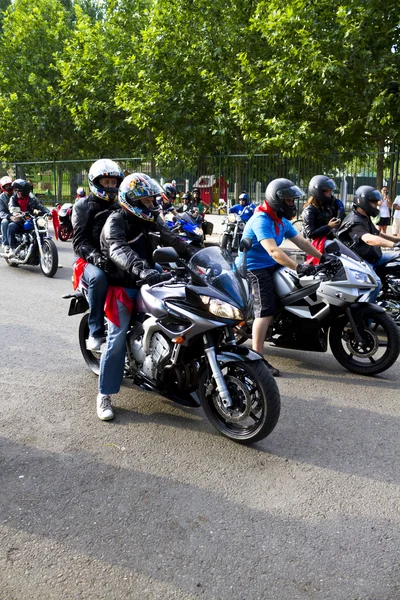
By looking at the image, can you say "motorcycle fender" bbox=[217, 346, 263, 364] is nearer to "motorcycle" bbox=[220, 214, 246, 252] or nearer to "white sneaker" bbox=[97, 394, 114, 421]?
"white sneaker" bbox=[97, 394, 114, 421]

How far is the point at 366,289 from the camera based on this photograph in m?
5.54

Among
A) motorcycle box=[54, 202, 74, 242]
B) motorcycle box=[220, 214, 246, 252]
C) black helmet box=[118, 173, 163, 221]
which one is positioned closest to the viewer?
black helmet box=[118, 173, 163, 221]

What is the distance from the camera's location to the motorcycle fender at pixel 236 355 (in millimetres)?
3898

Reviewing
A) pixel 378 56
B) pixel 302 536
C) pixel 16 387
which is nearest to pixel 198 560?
pixel 302 536

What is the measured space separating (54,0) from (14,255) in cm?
2985

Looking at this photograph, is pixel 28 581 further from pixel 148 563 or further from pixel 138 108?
pixel 138 108

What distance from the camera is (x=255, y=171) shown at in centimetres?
2125

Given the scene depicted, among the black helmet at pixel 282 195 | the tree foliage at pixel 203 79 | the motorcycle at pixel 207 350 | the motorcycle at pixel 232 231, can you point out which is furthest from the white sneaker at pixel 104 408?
the tree foliage at pixel 203 79

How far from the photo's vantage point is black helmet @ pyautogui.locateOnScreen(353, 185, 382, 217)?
6.68 meters

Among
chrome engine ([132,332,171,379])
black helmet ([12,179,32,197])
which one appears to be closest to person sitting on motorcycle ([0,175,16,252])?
black helmet ([12,179,32,197])

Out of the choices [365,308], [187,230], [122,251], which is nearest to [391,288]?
[365,308]

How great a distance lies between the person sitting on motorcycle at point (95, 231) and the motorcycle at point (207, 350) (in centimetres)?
41

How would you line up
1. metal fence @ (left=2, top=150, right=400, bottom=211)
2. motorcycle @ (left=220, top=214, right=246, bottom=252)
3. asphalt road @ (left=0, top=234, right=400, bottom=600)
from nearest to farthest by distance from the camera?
asphalt road @ (left=0, top=234, right=400, bottom=600), motorcycle @ (left=220, top=214, right=246, bottom=252), metal fence @ (left=2, top=150, right=400, bottom=211)

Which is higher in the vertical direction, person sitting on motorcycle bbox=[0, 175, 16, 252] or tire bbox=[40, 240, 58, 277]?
person sitting on motorcycle bbox=[0, 175, 16, 252]
